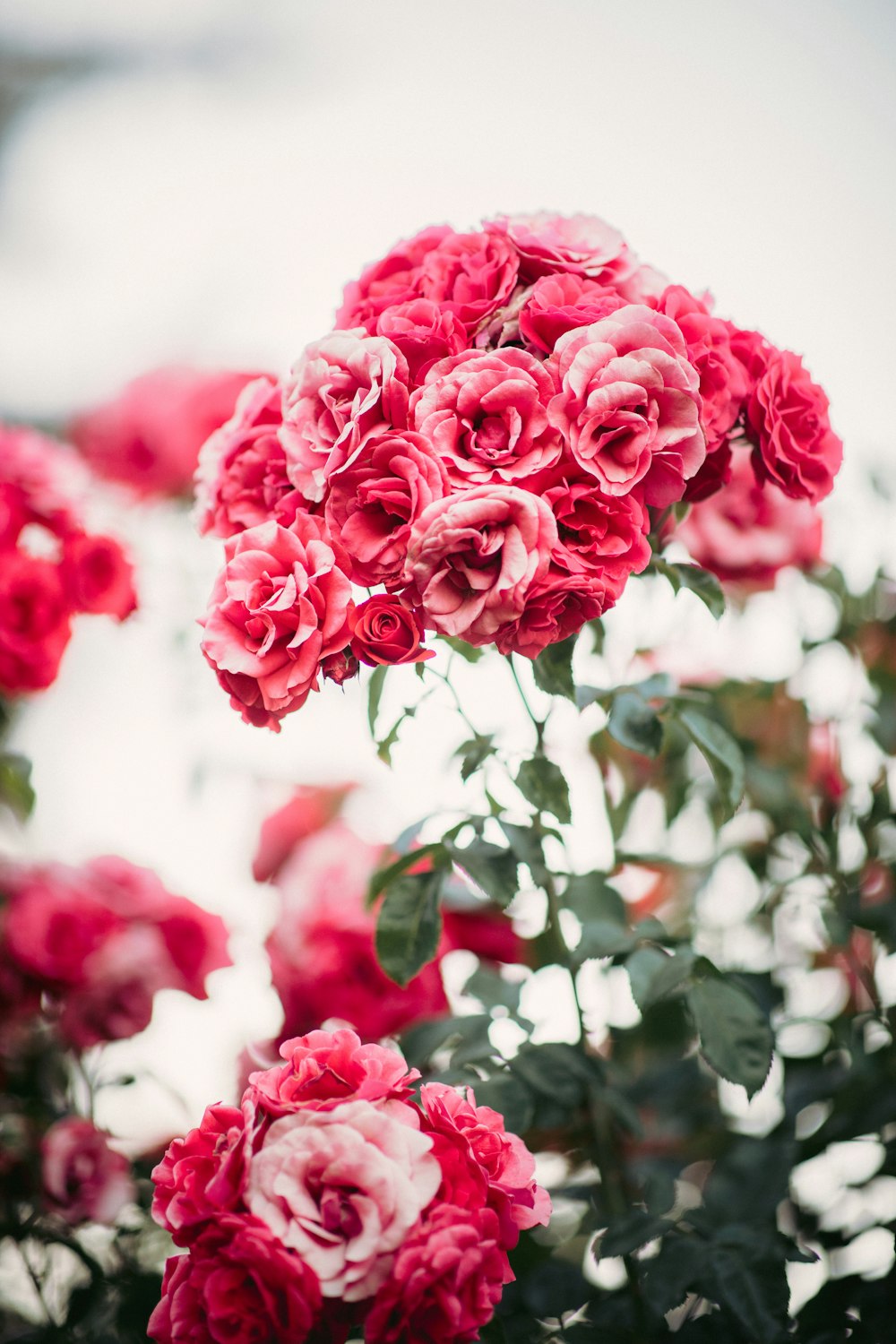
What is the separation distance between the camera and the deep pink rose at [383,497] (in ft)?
1.77

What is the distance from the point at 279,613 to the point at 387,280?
263 mm

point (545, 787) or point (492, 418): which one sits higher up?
point (492, 418)

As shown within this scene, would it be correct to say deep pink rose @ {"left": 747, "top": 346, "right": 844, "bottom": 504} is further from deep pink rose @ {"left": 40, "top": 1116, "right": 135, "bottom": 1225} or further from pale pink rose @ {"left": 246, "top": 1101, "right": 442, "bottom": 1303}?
deep pink rose @ {"left": 40, "top": 1116, "right": 135, "bottom": 1225}

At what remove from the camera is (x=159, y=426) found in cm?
122

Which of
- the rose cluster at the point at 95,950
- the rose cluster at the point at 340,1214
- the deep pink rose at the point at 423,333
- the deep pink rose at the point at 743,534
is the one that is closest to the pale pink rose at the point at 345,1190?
the rose cluster at the point at 340,1214

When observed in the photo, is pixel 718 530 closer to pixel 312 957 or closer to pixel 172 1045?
pixel 312 957

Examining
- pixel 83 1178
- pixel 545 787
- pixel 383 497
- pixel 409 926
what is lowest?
pixel 83 1178

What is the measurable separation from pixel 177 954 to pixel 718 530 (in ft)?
2.24

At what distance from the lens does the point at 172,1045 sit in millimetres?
1353

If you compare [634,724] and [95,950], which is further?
[95,950]

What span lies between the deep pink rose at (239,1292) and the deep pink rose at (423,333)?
46cm

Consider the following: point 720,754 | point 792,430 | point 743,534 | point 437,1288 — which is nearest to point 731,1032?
point 720,754

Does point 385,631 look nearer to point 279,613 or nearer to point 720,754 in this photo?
point 279,613

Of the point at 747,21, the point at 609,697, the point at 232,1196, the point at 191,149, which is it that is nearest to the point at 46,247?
the point at 191,149
